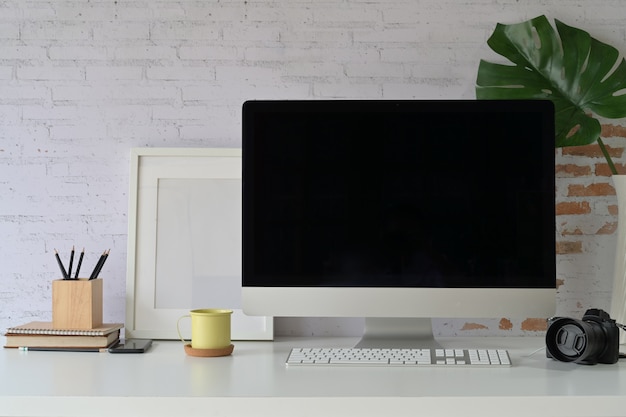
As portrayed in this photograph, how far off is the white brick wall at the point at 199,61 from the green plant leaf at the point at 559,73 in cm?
8

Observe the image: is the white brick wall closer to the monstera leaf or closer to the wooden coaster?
the monstera leaf

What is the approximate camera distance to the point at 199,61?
6.97 ft

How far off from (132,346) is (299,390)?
61 centimetres

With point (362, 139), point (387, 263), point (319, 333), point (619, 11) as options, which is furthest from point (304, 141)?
point (619, 11)

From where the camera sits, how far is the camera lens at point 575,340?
5.31 ft

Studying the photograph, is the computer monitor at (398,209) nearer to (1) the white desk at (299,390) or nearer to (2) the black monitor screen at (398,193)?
(2) the black monitor screen at (398,193)

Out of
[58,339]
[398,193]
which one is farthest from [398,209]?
[58,339]

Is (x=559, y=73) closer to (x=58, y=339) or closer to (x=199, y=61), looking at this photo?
(x=199, y=61)

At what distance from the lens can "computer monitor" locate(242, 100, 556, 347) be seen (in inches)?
68.5

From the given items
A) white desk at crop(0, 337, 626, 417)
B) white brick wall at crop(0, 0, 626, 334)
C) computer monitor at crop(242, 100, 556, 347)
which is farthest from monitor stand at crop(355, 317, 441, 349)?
white brick wall at crop(0, 0, 626, 334)

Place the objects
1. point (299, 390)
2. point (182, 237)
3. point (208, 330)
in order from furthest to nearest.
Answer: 1. point (182, 237)
2. point (208, 330)
3. point (299, 390)

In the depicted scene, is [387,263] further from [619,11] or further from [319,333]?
[619,11]

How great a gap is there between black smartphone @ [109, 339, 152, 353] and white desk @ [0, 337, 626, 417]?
0.41 ft

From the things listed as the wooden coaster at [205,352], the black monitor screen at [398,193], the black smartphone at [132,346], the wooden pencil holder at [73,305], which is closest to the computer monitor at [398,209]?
the black monitor screen at [398,193]
